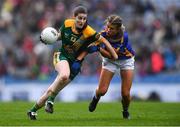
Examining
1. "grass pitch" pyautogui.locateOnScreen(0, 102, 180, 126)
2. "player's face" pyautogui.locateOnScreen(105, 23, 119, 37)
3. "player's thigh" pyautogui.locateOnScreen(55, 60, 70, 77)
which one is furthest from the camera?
"player's face" pyautogui.locateOnScreen(105, 23, 119, 37)

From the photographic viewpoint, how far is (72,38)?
15281 millimetres

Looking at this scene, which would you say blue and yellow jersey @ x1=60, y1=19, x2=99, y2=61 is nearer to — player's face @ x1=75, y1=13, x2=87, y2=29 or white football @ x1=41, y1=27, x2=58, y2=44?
player's face @ x1=75, y1=13, x2=87, y2=29

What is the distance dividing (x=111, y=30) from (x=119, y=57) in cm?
78

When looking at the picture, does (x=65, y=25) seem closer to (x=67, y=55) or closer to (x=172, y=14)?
(x=67, y=55)

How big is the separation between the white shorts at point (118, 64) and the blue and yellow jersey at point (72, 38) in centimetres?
108

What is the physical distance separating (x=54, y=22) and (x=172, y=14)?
196 inches

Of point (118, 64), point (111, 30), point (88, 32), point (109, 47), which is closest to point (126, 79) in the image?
point (118, 64)

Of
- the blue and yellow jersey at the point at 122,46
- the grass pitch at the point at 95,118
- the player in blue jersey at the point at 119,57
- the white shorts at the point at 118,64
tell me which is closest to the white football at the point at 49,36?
the player in blue jersey at the point at 119,57

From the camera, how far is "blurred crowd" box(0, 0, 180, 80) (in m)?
27.8

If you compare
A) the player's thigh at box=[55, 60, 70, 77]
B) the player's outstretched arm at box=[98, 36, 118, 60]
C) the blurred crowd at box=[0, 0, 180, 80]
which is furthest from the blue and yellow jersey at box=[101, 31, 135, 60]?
the blurred crowd at box=[0, 0, 180, 80]

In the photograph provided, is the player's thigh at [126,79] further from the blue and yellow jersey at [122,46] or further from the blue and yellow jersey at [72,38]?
the blue and yellow jersey at [72,38]

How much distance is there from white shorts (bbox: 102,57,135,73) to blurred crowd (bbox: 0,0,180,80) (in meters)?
10.9

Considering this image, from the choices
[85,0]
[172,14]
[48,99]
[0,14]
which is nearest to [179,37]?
[172,14]

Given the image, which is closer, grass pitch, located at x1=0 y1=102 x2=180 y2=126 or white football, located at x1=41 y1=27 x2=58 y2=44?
grass pitch, located at x1=0 y1=102 x2=180 y2=126
